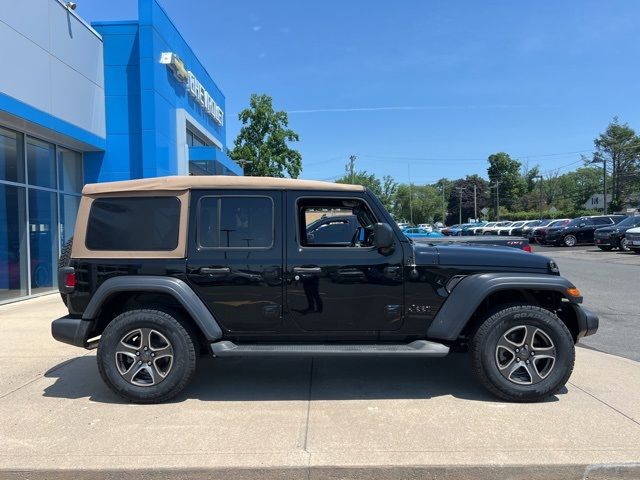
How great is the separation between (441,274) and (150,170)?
1187cm

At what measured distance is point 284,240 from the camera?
439 cm

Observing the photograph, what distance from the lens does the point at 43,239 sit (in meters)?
11.9

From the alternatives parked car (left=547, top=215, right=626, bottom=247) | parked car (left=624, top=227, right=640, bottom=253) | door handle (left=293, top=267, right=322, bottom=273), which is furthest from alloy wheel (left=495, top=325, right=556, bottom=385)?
parked car (left=547, top=215, right=626, bottom=247)

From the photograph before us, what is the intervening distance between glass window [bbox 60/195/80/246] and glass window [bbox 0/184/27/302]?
1610mm

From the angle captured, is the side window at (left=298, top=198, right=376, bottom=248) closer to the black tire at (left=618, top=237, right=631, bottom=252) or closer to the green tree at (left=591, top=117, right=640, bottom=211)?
the black tire at (left=618, top=237, right=631, bottom=252)

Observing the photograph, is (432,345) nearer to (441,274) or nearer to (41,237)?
(441,274)

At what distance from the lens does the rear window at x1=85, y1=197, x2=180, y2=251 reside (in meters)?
4.41

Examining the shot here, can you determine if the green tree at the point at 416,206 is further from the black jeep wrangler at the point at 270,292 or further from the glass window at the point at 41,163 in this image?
the black jeep wrangler at the point at 270,292

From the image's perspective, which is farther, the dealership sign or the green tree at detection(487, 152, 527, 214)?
the green tree at detection(487, 152, 527, 214)

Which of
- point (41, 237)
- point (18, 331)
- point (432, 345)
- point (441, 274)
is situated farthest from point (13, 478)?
point (41, 237)

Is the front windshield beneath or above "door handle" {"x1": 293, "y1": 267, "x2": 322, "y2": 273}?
above

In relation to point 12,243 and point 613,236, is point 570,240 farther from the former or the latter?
point 12,243

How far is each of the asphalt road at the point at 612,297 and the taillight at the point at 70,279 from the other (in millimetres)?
6124

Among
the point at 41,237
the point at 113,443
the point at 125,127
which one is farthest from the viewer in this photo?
the point at 125,127
